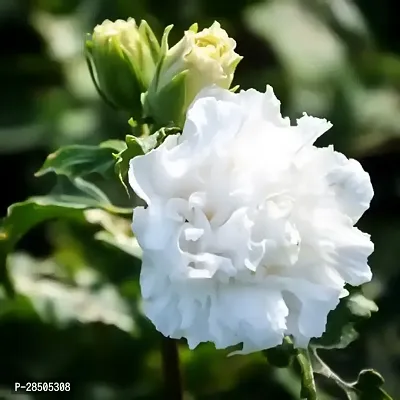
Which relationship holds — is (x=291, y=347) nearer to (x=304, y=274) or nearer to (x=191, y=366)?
(x=304, y=274)

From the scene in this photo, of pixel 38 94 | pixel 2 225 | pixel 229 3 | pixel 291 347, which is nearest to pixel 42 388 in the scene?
pixel 2 225

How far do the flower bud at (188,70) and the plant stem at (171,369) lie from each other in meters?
0.18

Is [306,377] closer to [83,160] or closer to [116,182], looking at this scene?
[83,160]

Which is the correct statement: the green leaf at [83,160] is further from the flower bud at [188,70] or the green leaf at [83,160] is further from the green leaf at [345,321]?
the green leaf at [345,321]

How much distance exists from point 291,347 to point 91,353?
37 centimetres

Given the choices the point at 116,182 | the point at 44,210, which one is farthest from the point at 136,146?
the point at 116,182

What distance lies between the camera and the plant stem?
72 cm

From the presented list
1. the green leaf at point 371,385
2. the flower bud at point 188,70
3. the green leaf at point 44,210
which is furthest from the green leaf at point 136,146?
the green leaf at point 371,385

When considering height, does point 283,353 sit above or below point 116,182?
above

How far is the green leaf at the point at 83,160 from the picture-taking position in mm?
730

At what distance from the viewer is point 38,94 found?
4.23 ft

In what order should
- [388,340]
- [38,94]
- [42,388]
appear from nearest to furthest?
[42,388]
[388,340]
[38,94]

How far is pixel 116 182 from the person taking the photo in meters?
1.16

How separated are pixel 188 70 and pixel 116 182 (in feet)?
1.76
